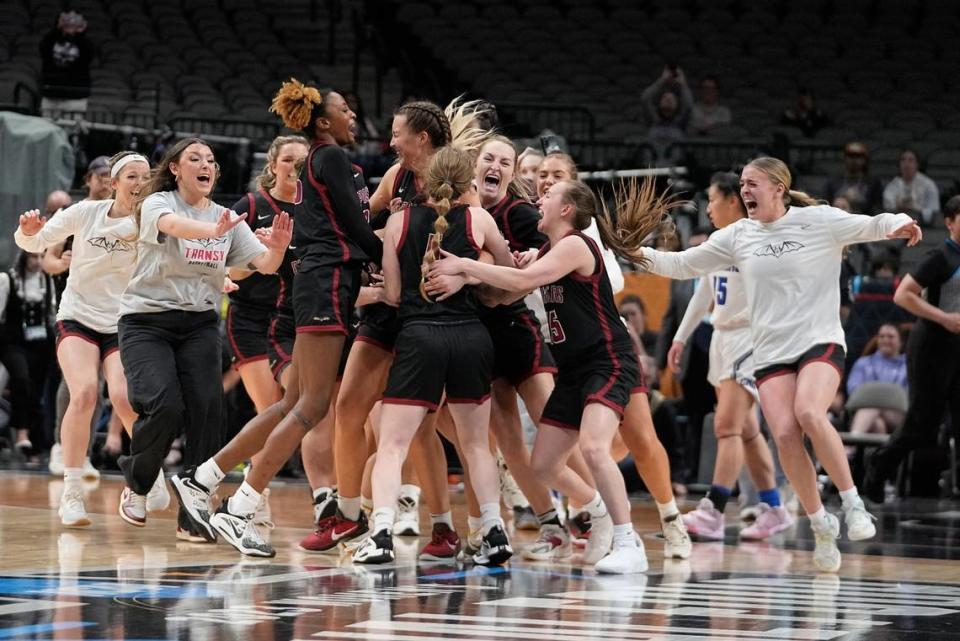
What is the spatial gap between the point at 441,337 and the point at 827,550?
1899mm

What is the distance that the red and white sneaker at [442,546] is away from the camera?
6.24 meters

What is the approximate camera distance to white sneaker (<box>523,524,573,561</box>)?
6.51 metres

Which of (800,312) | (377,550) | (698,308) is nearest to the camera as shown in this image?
(377,550)

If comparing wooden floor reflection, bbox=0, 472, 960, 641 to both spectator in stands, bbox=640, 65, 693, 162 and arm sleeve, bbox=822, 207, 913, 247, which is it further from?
spectator in stands, bbox=640, 65, 693, 162

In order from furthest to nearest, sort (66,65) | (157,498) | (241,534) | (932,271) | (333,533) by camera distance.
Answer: (66,65) → (932,271) → (157,498) → (333,533) → (241,534)

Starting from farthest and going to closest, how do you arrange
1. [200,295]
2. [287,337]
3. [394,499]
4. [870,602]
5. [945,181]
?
[945,181] → [287,337] → [200,295] → [394,499] → [870,602]

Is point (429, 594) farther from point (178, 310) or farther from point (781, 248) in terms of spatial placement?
point (781, 248)

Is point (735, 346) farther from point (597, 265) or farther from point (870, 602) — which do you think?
point (870, 602)

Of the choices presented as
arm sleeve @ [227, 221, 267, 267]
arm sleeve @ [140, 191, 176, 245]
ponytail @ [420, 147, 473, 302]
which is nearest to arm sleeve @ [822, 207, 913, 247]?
ponytail @ [420, 147, 473, 302]

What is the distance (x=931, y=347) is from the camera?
9.07 m

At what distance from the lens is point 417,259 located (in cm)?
595

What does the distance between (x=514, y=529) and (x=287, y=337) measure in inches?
63.8

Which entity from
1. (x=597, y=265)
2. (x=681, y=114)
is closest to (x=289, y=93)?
(x=597, y=265)

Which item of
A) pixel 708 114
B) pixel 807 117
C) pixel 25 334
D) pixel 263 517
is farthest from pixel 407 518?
pixel 807 117
